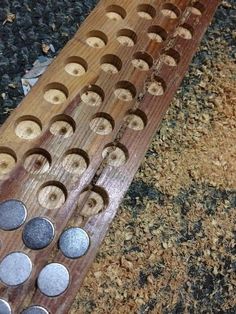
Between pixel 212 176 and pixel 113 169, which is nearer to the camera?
pixel 113 169

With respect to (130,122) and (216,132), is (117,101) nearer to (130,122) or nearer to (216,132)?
(130,122)

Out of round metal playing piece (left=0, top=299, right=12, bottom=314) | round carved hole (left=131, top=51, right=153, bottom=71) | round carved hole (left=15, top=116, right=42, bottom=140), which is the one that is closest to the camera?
round metal playing piece (left=0, top=299, right=12, bottom=314)

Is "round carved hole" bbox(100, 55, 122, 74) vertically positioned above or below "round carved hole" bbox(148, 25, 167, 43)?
below

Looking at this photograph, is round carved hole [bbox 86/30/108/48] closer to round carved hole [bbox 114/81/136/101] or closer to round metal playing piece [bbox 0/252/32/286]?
round carved hole [bbox 114/81/136/101]

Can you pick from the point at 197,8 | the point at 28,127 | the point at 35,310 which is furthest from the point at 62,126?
the point at 197,8

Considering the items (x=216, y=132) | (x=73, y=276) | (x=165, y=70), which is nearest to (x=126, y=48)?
(x=165, y=70)

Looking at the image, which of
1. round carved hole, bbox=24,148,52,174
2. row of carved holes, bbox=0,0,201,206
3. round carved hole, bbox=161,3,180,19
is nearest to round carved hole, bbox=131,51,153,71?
row of carved holes, bbox=0,0,201,206

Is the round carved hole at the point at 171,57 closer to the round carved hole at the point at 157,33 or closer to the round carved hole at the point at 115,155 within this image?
the round carved hole at the point at 157,33
